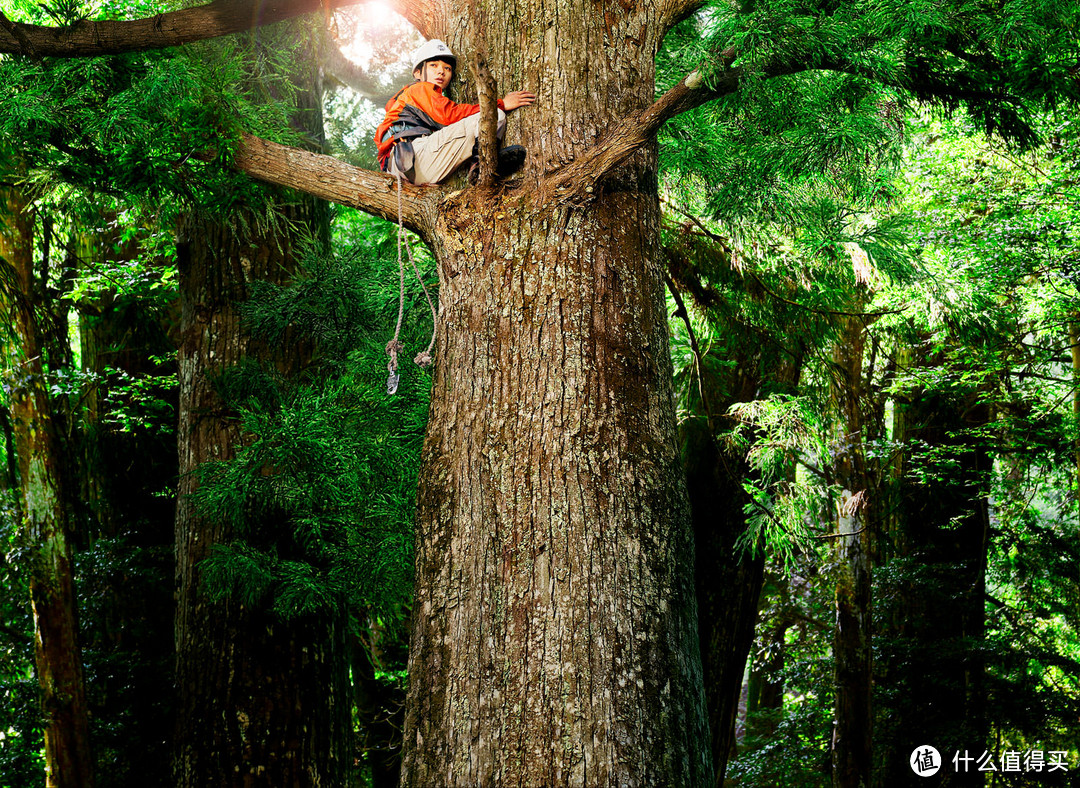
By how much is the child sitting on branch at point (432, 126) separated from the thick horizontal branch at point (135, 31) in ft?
2.38

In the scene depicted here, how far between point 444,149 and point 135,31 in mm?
1434

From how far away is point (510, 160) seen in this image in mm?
2857

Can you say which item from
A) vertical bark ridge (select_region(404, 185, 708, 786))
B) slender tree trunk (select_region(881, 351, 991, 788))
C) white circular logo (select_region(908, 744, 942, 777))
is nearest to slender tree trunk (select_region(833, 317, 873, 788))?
slender tree trunk (select_region(881, 351, 991, 788))

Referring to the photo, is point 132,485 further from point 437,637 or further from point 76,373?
point 437,637

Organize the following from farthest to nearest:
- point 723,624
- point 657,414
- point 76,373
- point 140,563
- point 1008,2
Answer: point 140,563 < point 76,373 < point 723,624 < point 1008,2 < point 657,414

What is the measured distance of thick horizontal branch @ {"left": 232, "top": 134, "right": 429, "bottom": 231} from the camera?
Result: 9.96 ft

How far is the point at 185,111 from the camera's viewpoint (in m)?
3.43

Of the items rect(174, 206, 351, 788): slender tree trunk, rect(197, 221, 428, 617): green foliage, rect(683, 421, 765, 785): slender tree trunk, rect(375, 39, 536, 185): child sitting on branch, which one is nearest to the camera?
rect(375, 39, 536, 185): child sitting on branch

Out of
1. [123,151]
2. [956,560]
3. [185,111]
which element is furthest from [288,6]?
[956,560]

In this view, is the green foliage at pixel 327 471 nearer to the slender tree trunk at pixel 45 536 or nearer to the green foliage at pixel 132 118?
the green foliage at pixel 132 118

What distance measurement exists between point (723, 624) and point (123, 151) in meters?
5.08

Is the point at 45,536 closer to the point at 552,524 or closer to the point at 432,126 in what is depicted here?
the point at 432,126

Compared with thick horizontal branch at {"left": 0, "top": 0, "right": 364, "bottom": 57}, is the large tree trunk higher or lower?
lower

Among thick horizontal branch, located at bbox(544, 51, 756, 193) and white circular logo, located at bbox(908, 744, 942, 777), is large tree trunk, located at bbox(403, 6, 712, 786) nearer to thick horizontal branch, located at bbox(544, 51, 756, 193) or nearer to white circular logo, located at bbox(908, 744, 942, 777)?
thick horizontal branch, located at bbox(544, 51, 756, 193)
